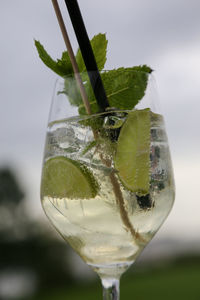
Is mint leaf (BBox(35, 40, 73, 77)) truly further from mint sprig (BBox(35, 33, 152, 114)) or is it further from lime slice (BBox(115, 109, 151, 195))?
lime slice (BBox(115, 109, 151, 195))

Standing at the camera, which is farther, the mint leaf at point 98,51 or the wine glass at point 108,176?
the mint leaf at point 98,51

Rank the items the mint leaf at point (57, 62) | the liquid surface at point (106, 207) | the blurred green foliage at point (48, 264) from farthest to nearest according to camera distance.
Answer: the blurred green foliage at point (48, 264) < the mint leaf at point (57, 62) < the liquid surface at point (106, 207)

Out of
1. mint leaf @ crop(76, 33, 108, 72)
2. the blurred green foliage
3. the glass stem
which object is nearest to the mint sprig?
mint leaf @ crop(76, 33, 108, 72)

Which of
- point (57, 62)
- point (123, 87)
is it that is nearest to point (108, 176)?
point (123, 87)

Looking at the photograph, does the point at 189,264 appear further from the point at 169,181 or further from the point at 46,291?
the point at 169,181

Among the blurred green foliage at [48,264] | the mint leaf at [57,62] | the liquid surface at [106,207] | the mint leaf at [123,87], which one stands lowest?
the blurred green foliage at [48,264]

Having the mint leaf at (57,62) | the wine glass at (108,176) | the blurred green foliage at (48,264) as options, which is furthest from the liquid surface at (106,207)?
the blurred green foliage at (48,264)

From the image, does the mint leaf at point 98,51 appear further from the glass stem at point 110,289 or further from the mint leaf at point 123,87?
the glass stem at point 110,289

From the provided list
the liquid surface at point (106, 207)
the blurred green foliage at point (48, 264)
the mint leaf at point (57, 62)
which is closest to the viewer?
the liquid surface at point (106, 207)
